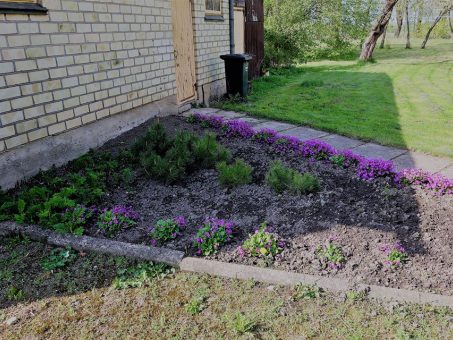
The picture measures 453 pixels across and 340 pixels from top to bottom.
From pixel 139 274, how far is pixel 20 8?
3.20 meters

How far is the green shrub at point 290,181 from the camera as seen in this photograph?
13.9 ft

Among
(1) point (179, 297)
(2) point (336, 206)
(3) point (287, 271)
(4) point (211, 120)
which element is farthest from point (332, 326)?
(4) point (211, 120)

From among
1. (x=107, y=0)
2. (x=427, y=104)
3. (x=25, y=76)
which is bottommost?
(x=427, y=104)

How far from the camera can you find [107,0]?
5.78m

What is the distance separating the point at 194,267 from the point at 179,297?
34 cm

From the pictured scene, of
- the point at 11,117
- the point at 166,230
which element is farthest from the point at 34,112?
the point at 166,230

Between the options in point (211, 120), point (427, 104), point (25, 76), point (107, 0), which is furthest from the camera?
point (427, 104)

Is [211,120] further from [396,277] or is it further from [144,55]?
[396,277]

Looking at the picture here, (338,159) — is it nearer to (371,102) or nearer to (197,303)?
(197,303)

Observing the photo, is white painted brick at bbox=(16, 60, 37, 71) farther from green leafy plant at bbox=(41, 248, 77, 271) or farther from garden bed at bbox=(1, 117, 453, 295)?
green leafy plant at bbox=(41, 248, 77, 271)

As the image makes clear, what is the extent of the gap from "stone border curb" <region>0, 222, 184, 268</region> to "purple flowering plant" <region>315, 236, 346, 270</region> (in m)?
1.12

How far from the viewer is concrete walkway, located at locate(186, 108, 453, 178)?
5.11 m

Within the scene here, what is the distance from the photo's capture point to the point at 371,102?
31.6ft

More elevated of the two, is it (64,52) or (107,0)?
(107,0)
